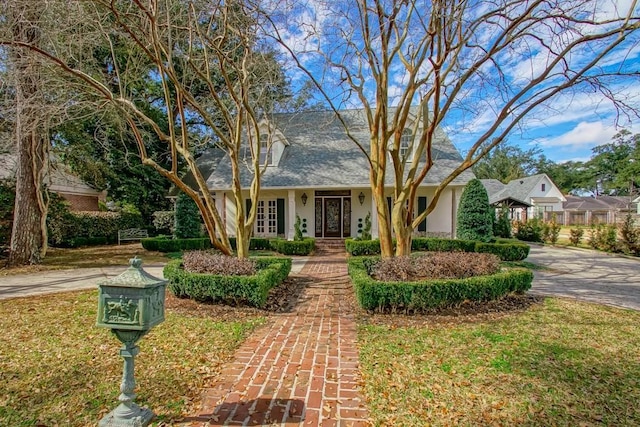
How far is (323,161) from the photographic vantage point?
52.9 feet

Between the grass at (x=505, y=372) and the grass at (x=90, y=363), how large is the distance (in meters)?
1.90

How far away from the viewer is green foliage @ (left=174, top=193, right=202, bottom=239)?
14.1 m

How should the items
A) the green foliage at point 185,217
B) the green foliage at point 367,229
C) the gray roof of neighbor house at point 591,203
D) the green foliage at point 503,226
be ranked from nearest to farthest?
the green foliage at point 367,229, the green foliage at point 185,217, the green foliage at point 503,226, the gray roof of neighbor house at point 591,203

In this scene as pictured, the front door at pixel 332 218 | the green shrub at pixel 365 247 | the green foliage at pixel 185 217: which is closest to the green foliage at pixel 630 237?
the green shrub at pixel 365 247

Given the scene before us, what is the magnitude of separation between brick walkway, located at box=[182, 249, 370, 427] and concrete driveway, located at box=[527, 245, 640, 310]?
560cm

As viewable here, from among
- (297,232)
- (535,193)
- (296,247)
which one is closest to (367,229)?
(297,232)

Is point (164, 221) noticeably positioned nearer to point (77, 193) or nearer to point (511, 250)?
point (77, 193)

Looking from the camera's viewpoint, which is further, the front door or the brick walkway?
the front door

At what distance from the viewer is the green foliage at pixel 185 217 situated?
1413 cm

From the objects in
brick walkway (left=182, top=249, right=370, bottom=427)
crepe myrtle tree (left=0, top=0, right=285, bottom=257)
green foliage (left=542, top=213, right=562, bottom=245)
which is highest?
crepe myrtle tree (left=0, top=0, right=285, bottom=257)

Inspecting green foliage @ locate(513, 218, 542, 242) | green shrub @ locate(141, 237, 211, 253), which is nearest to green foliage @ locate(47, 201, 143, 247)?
green shrub @ locate(141, 237, 211, 253)

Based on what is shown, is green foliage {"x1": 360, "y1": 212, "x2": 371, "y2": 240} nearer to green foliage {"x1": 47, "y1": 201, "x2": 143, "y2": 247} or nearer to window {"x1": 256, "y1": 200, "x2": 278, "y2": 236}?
window {"x1": 256, "y1": 200, "x2": 278, "y2": 236}

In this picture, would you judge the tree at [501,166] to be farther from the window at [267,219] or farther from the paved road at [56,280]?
the paved road at [56,280]

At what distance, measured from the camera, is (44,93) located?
8070 mm
